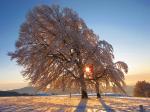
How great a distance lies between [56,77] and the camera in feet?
134

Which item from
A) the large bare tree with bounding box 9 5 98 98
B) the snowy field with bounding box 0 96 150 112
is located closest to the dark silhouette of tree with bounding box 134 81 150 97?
the large bare tree with bounding box 9 5 98 98

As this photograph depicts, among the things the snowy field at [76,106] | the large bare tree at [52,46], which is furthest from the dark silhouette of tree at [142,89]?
the snowy field at [76,106]

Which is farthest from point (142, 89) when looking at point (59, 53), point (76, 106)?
point (76, 106)

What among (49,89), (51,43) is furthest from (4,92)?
(51,43)

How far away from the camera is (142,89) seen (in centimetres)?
7275

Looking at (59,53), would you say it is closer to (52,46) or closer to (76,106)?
(52,46)

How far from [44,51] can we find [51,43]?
1418 mm

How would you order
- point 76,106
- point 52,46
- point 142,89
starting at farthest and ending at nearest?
point 142,89, point 52,46, point 76,106

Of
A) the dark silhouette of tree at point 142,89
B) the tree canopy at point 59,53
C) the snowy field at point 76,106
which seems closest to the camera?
the snowy field at point 76,106

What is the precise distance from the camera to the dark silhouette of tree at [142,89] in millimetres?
71588

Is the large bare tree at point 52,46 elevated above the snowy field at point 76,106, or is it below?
above

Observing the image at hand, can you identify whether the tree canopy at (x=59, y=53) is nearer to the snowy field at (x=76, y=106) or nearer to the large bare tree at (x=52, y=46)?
the large bare tree at (x=52, y=46)

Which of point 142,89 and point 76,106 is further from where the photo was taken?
point 142,89

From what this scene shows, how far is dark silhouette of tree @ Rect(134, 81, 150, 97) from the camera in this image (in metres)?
71.6
